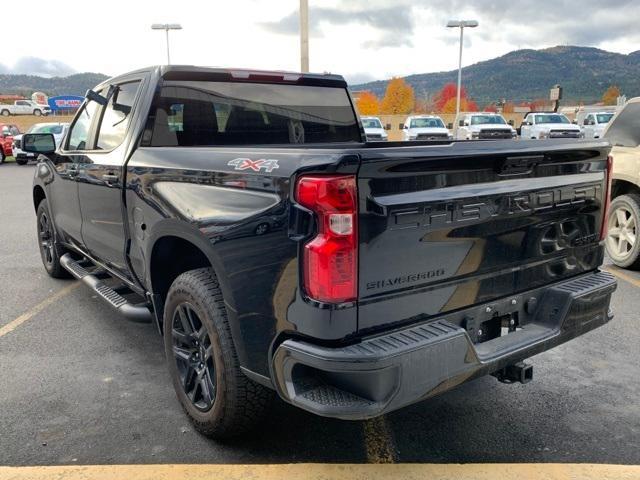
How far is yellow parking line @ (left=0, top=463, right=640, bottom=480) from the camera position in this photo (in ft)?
8.41

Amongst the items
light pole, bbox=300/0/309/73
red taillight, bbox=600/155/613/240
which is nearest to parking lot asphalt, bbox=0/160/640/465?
red taillight, bbox=600/155/613/240

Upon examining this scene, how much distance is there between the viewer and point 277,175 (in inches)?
87.6

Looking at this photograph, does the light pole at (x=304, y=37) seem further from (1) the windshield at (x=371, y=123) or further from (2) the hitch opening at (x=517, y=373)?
(1) the windshield at (x=371, y=123)

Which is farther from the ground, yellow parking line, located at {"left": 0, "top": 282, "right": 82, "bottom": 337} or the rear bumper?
the rear bumper

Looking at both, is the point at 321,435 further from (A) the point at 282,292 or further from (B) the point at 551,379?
(B) the point at 551,379

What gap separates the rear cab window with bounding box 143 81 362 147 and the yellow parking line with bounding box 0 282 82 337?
231 centimetres

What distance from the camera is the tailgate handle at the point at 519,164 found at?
99.0 inches

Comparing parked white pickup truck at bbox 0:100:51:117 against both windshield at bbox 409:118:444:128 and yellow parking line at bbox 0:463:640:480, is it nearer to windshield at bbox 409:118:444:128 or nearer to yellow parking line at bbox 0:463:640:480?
windshield at bbox 409:118:444:128

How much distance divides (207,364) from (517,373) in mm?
1541

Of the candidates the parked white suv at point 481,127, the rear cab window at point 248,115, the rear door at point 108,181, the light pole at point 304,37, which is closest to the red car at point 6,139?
the light pole at point 304,37

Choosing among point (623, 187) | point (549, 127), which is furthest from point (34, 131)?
point (549, 127)

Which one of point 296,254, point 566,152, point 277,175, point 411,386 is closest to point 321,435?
point 411,386

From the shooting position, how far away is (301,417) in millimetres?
3188

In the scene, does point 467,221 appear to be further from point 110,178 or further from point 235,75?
point 110,178
